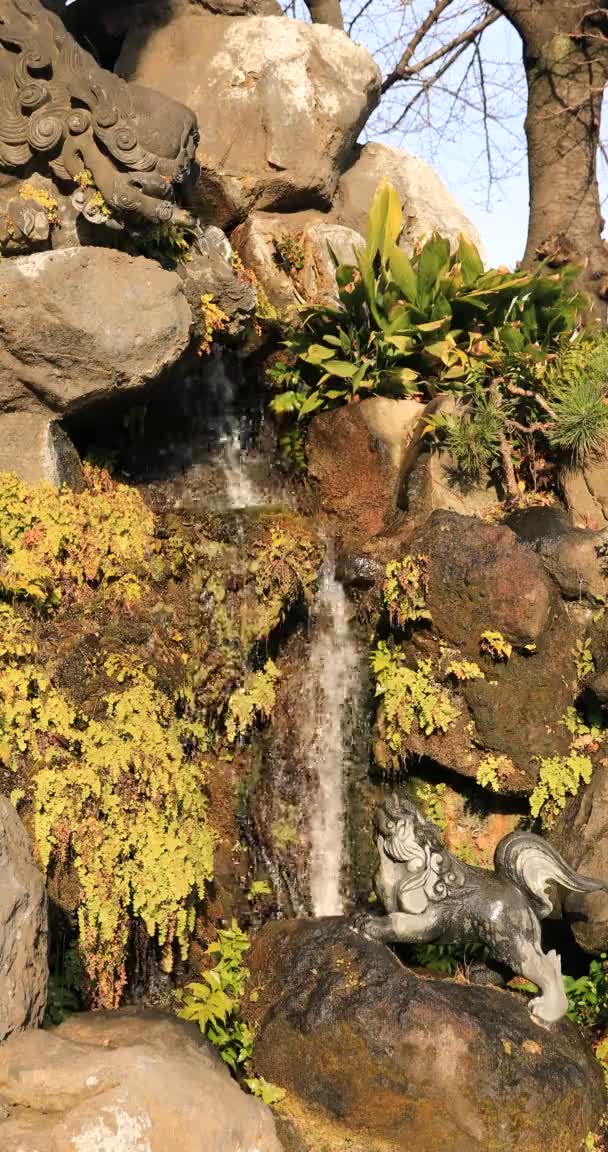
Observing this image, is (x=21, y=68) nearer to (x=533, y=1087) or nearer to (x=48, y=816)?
(x=48, y=816)

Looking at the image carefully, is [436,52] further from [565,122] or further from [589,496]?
[589,496]

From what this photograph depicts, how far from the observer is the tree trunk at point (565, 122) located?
11508mm

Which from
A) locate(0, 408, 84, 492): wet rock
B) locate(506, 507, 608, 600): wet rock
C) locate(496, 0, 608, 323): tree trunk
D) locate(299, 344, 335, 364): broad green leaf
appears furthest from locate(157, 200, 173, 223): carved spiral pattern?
locate(496, 0, 608, 323): tree trunk

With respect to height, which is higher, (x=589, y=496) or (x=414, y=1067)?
(x=589, y=496)

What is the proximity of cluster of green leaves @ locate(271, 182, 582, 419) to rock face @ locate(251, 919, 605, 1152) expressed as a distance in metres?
4.84

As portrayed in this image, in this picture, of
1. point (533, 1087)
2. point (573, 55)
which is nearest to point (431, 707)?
point (533, 1087)

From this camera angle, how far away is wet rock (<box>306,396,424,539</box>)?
8672 millimetres

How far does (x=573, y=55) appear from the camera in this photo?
11.6m

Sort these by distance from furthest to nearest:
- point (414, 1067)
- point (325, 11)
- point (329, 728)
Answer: point (325, 11) → point (329, 728) → point (414, 1067)

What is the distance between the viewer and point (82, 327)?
7.04m

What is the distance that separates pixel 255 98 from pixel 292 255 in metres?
1.75

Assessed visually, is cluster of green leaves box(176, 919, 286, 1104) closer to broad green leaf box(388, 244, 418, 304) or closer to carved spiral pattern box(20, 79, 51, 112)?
broad green leaf box(388, 244, 418, 304)

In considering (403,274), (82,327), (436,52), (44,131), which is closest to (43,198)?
(44,131)

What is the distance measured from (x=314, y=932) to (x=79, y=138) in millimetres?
5605
